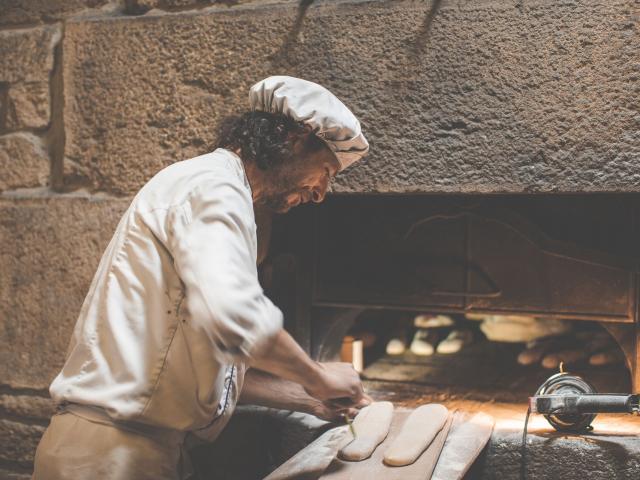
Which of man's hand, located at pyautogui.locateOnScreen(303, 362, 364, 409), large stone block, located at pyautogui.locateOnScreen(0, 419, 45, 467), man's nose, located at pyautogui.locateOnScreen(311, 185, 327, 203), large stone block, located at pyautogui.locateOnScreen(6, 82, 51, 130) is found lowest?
large stone block, located at pyautogui.locateOnScreen(0, 419, 45, 467)

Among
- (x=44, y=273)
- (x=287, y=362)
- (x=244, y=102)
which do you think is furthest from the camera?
(x=44, y=273)

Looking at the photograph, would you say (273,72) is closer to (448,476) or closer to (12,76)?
(12,76)

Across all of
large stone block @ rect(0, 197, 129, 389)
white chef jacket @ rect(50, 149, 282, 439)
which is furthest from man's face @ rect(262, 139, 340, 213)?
large stone block @ rect(0, 197, 129, 389)

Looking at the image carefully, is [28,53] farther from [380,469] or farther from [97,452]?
[380,469]

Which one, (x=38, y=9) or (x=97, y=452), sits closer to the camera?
(x=97, y=452)

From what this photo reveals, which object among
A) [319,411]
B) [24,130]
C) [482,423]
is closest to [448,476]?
[482,423]

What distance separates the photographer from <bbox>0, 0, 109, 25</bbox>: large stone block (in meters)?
1.96

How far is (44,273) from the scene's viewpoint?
1916mm

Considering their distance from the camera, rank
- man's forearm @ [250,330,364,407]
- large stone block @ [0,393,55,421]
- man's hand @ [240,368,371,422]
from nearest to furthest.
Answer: man's forearm @ [250,330,364,407] → man's hand @ [240,368,371,422] → large stone block @ [0,393,55,421]

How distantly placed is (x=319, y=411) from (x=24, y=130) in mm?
1201

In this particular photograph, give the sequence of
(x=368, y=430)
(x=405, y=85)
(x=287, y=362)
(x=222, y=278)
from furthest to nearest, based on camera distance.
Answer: (x=405, y=85) → (x=368, y=430) → (x=287, y=362) → (x=222, y=278)

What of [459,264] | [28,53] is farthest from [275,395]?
[28,53]

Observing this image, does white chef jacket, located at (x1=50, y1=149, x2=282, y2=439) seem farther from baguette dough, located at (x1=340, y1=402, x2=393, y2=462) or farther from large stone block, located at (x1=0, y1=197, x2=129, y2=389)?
large stone block, located at (x1=0, y1=197, x2=129, y2=389)

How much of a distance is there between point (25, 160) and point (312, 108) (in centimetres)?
106
